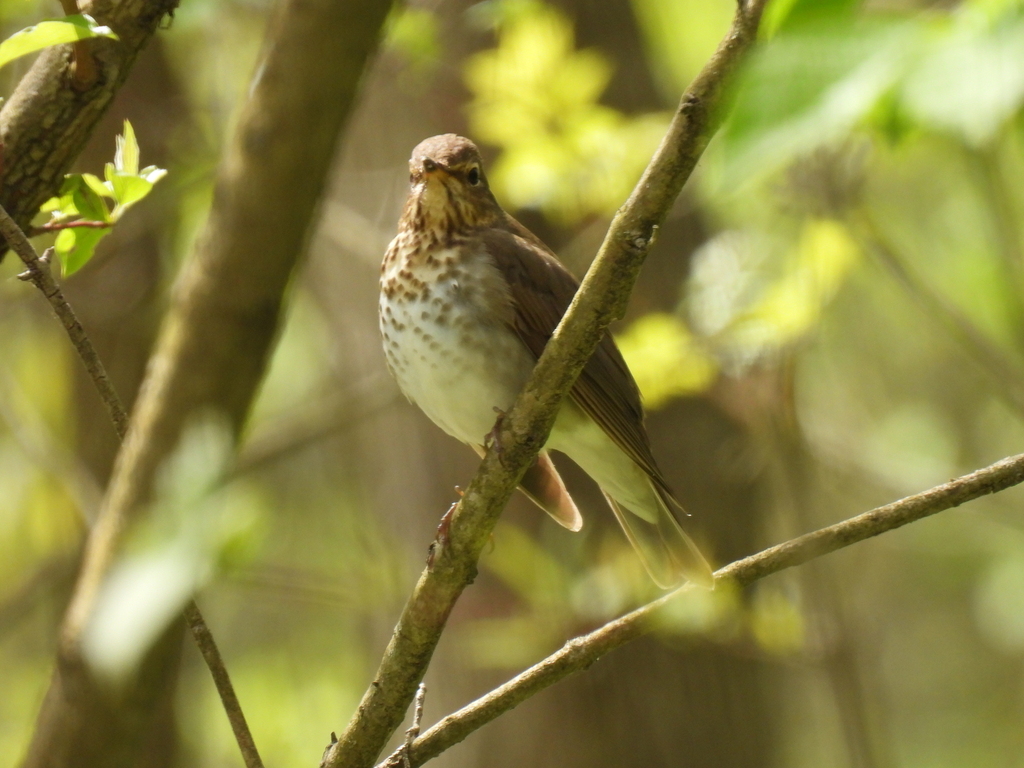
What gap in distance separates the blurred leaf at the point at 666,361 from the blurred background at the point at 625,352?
0.04 ft

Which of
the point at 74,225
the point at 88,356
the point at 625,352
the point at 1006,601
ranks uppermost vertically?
the point at 74,225

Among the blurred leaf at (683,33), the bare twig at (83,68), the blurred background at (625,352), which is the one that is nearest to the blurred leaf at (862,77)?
the blurred background at (625,352)

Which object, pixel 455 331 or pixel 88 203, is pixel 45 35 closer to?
pixel 88 203

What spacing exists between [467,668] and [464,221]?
207 centimetres

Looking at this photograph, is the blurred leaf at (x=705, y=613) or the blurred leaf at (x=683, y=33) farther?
the blurred leaf at (x=683, y=33)

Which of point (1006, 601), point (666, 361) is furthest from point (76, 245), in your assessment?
point (1006, 601)

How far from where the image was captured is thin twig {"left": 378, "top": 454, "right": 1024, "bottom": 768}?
1988mm

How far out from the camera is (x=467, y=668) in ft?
15.1

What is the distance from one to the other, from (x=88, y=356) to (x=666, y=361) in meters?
2.19

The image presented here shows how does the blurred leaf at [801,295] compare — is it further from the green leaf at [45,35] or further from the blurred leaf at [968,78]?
the green leaf at [45,35]

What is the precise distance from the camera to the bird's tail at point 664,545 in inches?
127

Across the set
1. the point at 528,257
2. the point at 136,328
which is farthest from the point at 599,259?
the point at 136,328

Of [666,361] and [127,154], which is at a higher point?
[127,154]

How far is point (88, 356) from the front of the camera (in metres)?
1.90
